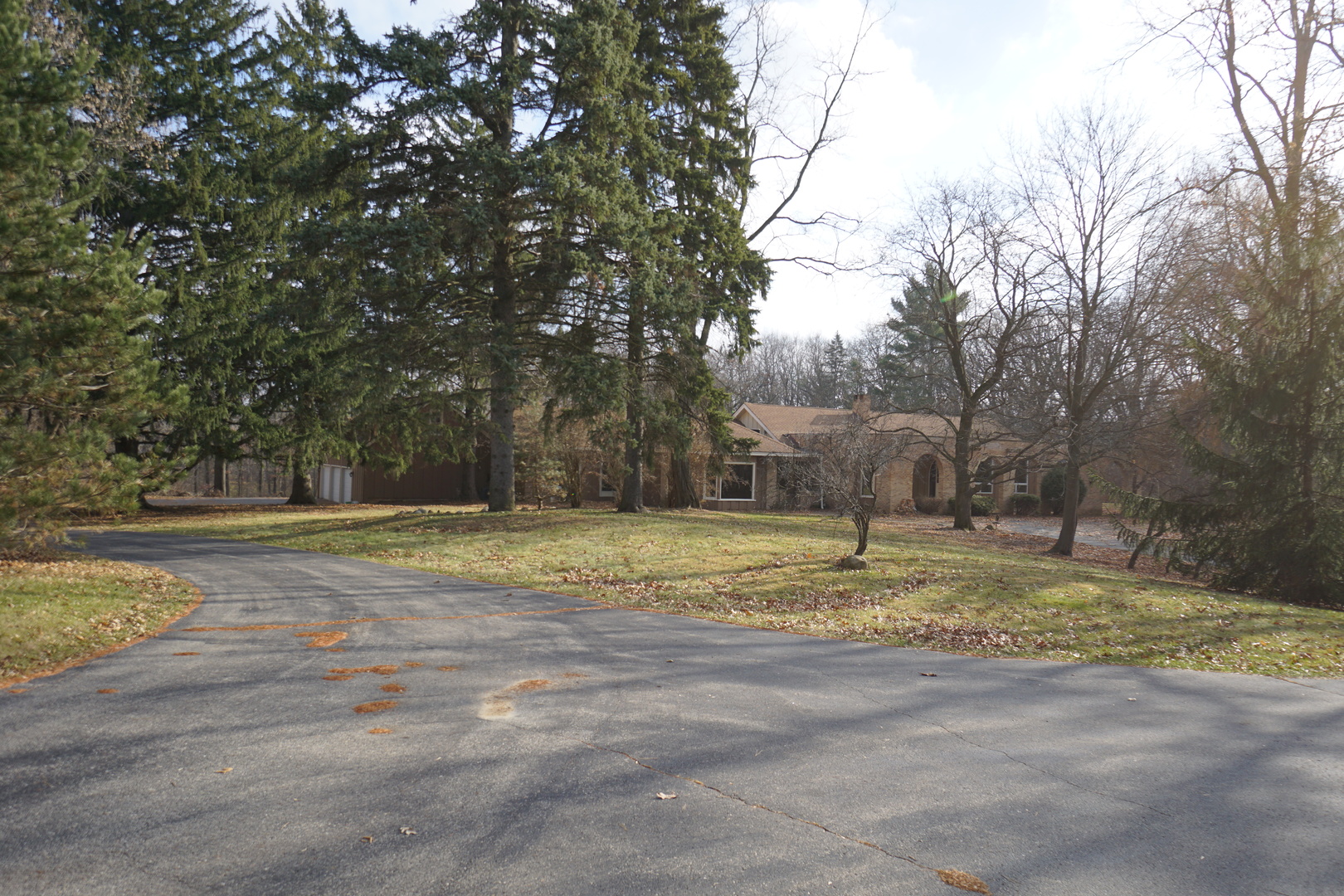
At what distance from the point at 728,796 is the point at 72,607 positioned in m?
8.15

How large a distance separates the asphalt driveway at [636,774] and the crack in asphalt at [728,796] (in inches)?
0.7

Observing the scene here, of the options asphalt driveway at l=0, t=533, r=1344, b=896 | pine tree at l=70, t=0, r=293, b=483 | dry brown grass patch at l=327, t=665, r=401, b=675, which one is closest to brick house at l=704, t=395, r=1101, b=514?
pine tree at l=70, t=0, r=293, b=483

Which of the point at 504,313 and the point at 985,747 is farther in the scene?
the point at 504,313

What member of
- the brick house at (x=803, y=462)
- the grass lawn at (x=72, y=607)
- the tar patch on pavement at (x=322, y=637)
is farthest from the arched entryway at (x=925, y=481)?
the tar patch on pavement at (x=322, y=637)

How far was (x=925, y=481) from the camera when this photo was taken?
38.9 m

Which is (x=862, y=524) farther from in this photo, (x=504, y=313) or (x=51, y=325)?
(x=51, y=325)

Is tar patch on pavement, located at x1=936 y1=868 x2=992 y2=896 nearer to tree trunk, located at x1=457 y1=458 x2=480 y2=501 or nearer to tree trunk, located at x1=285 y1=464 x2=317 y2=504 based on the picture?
tree trunk, located at x1=285 y1=464 x2=317 y2=504

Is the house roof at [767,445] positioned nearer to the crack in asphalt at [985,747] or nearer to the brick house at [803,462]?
the brick house at [803,462]

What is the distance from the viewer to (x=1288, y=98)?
19.0 m

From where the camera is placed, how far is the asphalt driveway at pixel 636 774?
3439 mm

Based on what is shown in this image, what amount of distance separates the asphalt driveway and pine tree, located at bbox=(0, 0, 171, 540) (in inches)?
99.0

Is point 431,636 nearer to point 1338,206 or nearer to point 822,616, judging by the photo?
point 822,616

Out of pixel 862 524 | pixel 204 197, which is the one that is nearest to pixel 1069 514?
pixel 862 524

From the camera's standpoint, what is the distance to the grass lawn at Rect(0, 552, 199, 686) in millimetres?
6656
